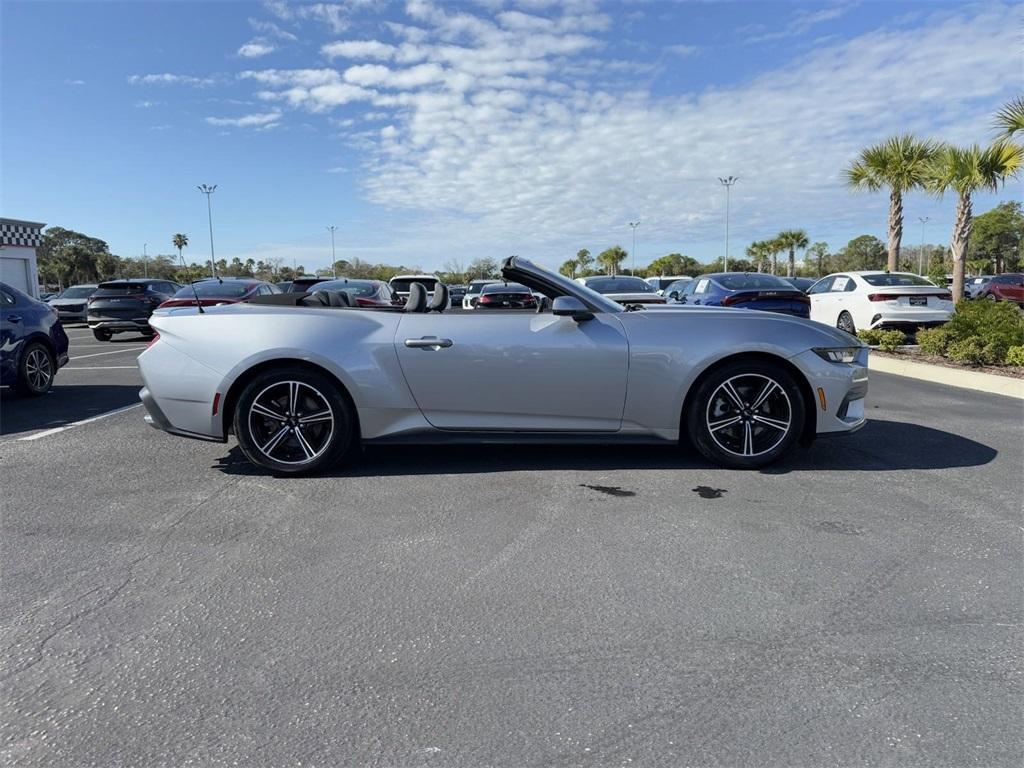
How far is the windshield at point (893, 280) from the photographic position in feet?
41.2

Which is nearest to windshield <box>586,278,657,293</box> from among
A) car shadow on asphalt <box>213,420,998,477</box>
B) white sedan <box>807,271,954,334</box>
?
white sedan <box>807,271,954,334</box>

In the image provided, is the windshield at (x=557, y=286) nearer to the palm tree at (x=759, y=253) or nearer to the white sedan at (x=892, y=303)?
the white sedan at (x=892, y=303)

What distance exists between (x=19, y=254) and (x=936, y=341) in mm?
31173

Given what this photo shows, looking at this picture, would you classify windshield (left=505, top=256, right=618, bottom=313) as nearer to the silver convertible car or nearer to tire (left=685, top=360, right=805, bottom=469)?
the silver convertible car

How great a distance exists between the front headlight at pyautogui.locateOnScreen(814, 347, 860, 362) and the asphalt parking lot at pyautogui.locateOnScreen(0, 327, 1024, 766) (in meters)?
0.75

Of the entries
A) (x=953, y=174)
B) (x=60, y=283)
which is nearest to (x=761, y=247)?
(x=953, y=174)

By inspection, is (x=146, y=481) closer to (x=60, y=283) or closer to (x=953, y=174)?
(x=953, y=174)

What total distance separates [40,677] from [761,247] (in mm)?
78594

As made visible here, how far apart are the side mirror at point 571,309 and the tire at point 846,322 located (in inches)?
410

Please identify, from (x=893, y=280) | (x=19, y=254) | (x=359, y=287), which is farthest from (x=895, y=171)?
(x=19, y=254)

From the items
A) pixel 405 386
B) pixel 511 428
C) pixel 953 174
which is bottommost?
pixel 511 428

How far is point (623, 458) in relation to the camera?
482 cm

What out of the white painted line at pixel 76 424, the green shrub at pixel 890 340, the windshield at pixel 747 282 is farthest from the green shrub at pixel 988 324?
the white painted line at pixel 76 424

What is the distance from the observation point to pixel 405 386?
438 centimetres
